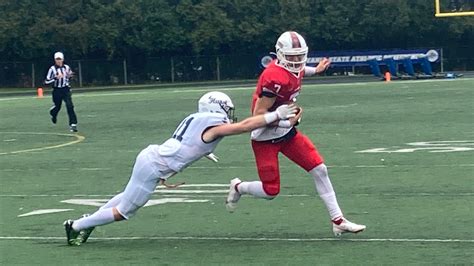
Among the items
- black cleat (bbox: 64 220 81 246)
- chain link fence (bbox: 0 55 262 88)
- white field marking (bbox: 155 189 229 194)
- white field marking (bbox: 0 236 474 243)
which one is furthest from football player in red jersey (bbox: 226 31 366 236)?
chain link fence (bbox: 0 55 262 88)

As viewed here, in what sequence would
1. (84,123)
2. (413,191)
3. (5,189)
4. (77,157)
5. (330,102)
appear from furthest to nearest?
(330,102) < (84,123) < (77,157) < (5,189) < (413,191)

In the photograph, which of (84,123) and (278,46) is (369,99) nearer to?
(84,123)

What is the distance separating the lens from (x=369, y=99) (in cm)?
3316

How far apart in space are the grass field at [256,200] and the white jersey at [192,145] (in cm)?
73

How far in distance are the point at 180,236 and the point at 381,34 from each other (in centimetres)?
5241

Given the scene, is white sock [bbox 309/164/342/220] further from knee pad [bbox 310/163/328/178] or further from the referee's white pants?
the referee's white pants

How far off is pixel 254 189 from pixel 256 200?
2.44 metres

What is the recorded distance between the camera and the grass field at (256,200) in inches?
374

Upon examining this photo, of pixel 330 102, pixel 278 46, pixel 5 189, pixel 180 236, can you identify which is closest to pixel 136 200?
pixel 180 236

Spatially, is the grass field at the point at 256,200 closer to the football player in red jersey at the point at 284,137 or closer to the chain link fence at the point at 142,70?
the football player in red jersey at the point at 284,137

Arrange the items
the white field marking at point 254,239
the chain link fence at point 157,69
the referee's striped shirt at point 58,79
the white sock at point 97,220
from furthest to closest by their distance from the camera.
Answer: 1. the chain link fence at point 157,69
2. the referee's striped shirt at point 58,79
3. the white sock at point 97,220
4. the white field marking at point 254,239

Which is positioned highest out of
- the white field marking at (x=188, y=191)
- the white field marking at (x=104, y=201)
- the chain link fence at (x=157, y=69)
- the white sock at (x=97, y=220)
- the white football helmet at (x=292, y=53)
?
the white football helmet at (x=292, y=53)

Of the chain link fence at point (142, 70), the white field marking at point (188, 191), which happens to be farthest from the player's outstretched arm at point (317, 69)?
the chain link fence at point (142, 70)

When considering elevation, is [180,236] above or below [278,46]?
below
